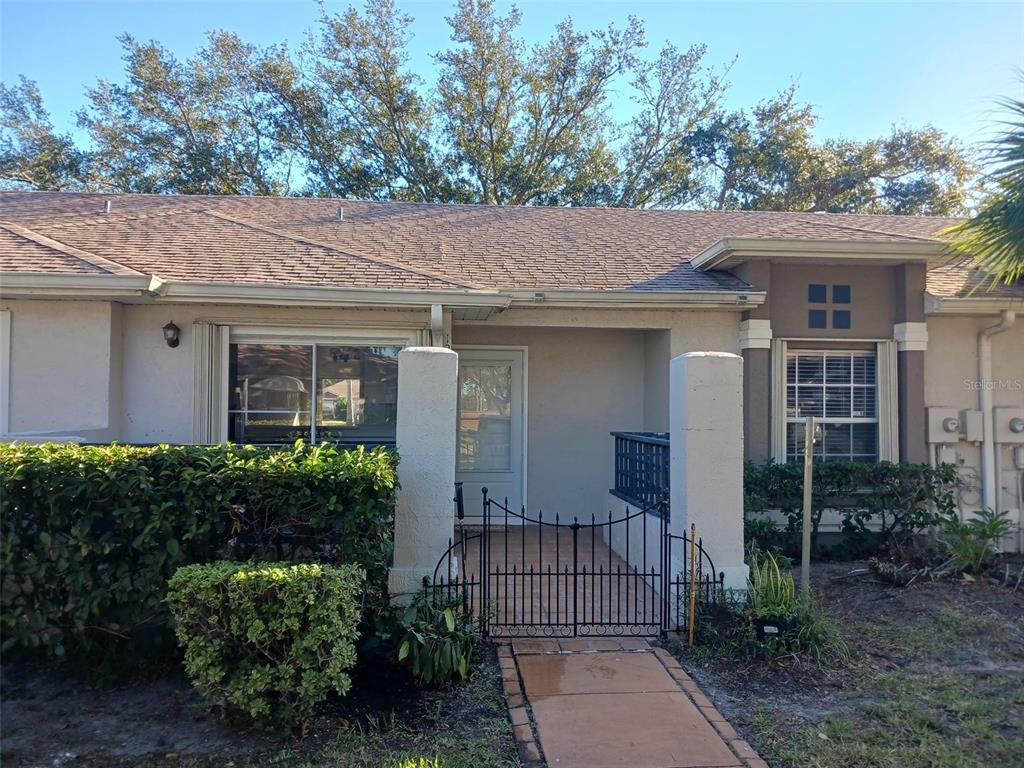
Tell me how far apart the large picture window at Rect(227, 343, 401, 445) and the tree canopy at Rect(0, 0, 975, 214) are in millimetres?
14969

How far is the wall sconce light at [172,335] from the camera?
7125 mm

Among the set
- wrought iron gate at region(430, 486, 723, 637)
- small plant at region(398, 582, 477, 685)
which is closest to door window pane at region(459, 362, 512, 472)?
wrought iron gate at region(430, 486, 723, 637)

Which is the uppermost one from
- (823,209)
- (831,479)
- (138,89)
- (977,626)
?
(138,89)

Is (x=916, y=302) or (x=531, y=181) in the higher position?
(x=531, y=181)

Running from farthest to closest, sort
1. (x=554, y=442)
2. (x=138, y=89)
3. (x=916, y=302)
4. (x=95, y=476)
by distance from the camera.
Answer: (x=138, y=89) < (x=554, y=442) < (x=916, y=302) < (x=95, y=476)

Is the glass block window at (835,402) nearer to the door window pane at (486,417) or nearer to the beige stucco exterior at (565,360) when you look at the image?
the beige stucco exterior at (565,360)

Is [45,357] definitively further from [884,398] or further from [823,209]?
[823,209]

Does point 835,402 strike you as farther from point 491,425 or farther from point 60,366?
point 60,366

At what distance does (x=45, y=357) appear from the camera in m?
6.77

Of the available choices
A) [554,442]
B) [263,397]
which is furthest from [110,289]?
[554,442]

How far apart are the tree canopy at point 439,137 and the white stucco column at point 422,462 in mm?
17536

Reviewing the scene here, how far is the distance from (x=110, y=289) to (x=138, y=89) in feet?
60.7

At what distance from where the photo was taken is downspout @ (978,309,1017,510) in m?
8.17

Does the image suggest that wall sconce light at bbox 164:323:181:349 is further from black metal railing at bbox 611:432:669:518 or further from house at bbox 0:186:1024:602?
black metal railing at bbox 611:432:669:518
